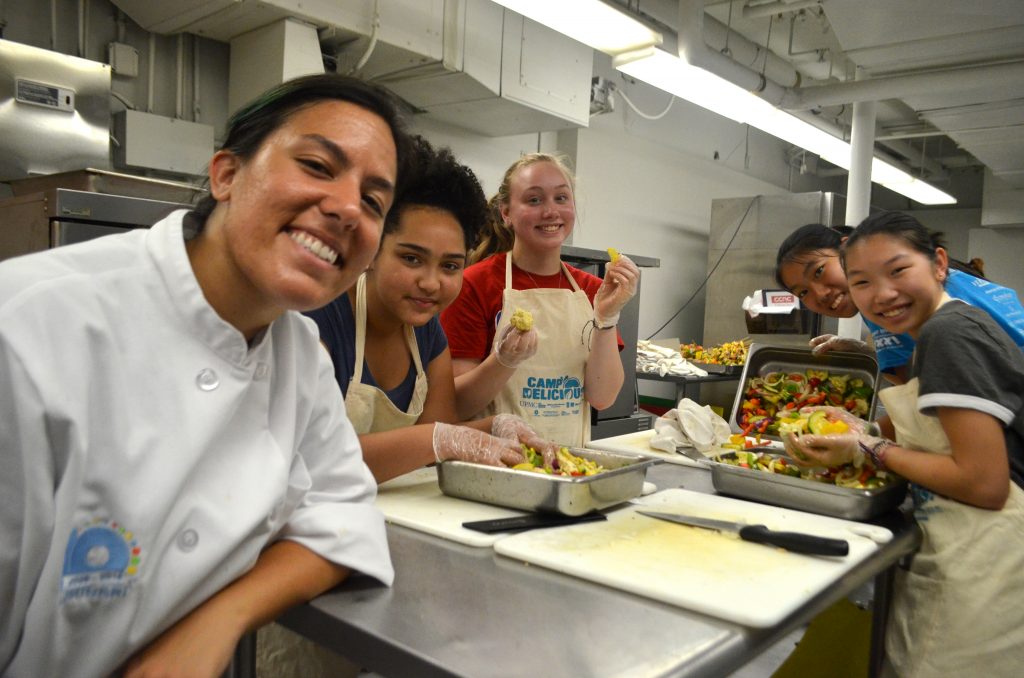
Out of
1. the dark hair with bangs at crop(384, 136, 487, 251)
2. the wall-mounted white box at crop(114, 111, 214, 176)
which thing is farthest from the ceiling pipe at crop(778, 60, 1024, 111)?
the dark hair with bangs at crop(384, 136, 487, 251)

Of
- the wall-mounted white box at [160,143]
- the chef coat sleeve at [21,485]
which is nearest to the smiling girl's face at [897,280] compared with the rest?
the chef coat sleeve at [21,485]

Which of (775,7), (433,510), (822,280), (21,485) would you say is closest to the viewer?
(21,485)

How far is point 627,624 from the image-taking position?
982mm

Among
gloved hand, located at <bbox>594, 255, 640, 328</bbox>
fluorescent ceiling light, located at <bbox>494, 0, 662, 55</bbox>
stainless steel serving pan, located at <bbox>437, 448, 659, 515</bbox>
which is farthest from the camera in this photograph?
fluorescent ceiling light, located at <bbox>494, 0, 662, 55</bbox>

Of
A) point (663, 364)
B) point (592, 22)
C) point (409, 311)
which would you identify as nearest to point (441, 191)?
point (409, 311)

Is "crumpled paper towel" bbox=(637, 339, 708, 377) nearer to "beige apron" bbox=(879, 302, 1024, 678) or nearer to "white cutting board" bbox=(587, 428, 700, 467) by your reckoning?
"white cutting board" bbox=(587, 428, 700, 467)

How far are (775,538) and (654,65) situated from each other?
3.23m

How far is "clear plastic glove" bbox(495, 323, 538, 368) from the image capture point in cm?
211

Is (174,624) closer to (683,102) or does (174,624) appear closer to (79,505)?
(79,505)

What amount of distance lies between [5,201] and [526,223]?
6.80 feet

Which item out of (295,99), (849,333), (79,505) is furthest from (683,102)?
(79,505)

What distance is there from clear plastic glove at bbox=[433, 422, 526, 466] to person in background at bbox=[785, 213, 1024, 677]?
0.73 metres

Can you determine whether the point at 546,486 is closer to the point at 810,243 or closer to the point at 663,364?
the point at 810,243

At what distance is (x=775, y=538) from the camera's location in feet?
4.29
